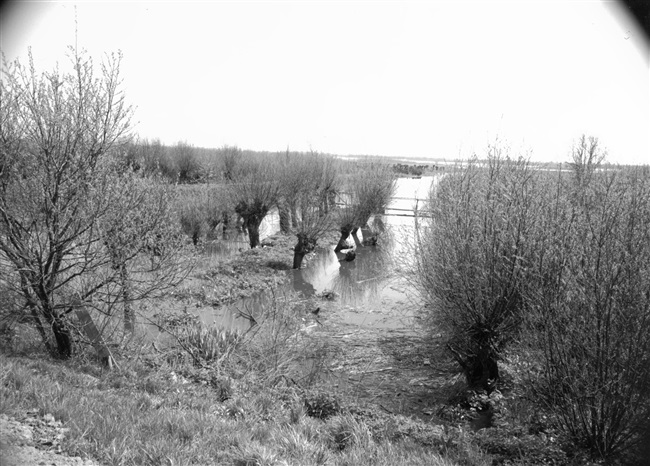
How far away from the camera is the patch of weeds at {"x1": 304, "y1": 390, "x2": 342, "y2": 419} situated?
7238mm

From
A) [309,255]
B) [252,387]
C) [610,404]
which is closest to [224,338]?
[252,387]

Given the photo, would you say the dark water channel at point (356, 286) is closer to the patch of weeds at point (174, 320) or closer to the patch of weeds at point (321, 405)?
the patch of weeds at point (174, 320)

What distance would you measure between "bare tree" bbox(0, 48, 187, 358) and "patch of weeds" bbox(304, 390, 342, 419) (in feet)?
11.4

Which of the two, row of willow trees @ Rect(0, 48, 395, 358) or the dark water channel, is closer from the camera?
row of willow trees @ Rect(0, 48, 395, 358)

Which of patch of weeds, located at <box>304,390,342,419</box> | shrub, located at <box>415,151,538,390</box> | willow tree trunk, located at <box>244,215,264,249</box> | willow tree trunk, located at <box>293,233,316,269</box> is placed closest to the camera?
patch of weeds, located at <box>304,390,342,419</box>

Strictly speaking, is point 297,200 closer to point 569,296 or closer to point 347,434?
point 569,296

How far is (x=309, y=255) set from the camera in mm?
24297

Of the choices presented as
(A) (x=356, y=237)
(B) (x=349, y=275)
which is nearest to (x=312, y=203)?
(B) (x=349, y=275)

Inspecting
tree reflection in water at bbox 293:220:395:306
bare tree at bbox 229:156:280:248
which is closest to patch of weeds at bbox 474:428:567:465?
tree reflection in water at bbox 293:220:395:306

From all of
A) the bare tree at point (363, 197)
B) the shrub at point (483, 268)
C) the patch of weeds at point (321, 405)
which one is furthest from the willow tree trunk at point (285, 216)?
the patch of weeds at point (321, 405)

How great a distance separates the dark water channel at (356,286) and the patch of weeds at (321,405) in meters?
5.18

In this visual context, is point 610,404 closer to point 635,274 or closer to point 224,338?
point 635,274

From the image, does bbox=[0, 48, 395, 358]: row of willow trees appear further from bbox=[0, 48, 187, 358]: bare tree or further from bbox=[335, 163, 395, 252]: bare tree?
bbox=[335, 163, 395, 252]: bare tree

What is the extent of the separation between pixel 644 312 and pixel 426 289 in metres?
4.57
